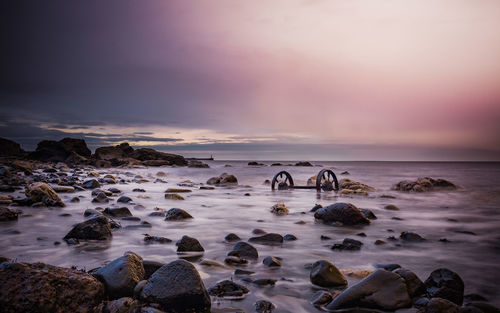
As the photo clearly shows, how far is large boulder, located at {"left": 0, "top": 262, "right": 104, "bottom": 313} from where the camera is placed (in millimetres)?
1922

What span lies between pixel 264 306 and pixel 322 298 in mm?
506

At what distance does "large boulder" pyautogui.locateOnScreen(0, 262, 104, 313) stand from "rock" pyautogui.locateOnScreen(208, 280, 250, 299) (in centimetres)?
91

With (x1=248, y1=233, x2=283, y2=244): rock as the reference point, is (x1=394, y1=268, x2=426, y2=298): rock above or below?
above

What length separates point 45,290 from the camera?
2.00 meters

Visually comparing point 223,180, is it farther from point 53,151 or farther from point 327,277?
point 53,151

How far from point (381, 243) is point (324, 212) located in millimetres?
1941

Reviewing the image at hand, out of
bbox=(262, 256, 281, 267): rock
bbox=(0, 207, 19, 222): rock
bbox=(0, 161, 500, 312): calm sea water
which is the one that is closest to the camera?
bbox=(0, 161, 500, 312): calm sea water

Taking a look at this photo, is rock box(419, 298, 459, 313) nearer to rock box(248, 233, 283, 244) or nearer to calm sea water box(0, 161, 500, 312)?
calm sea water box(0, 161, 500, 312)

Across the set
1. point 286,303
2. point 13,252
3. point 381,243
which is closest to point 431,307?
point 286,303

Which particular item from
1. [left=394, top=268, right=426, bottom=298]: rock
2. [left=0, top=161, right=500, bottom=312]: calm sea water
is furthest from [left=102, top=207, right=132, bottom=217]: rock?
[left=394, top=268, right=426, bottom=298]: rock

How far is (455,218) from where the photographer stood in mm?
7461

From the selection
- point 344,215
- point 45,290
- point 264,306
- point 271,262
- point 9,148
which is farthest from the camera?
point 9,148

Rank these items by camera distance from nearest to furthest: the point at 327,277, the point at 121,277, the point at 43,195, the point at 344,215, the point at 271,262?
the point at 121,277
the point at 327,277
the point at 271,262
the point at 344,215
the point at 43,195

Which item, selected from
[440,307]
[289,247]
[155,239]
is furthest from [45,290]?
[289,247]
